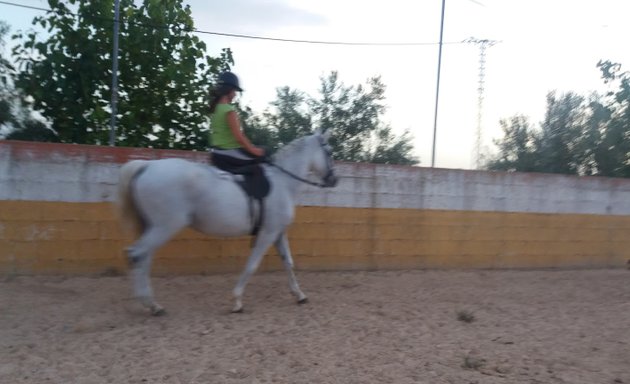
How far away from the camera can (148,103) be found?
1069 centimetres

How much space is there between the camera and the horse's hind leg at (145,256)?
5609mm

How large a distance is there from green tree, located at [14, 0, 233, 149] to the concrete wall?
319cm

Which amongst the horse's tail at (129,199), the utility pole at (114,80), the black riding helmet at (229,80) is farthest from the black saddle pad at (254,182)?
the utility pole at (114,80)

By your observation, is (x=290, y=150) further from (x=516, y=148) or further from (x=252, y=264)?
(x=516, y=148)

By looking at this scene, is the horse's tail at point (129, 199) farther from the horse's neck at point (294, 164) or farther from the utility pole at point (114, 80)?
the utility pole at point (114, 80)

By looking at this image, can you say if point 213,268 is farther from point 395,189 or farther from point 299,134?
point 299,134

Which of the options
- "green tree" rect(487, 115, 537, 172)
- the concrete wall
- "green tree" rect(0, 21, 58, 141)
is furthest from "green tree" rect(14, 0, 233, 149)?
"green tree" rect(487, 115, 537, 172)

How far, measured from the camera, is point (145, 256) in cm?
562

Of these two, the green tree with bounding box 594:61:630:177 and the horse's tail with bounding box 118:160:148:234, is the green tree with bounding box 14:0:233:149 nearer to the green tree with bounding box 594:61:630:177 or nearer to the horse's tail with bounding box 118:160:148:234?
the horse's tail with bounding box 118:160:148:234

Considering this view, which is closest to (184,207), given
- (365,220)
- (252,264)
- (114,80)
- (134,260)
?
(134,260)

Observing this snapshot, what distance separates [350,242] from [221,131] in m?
3.06

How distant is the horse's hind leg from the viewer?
5609 millimetres

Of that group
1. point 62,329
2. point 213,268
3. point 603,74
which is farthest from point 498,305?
point 603,74

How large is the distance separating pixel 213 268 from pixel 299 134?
4.59 m
